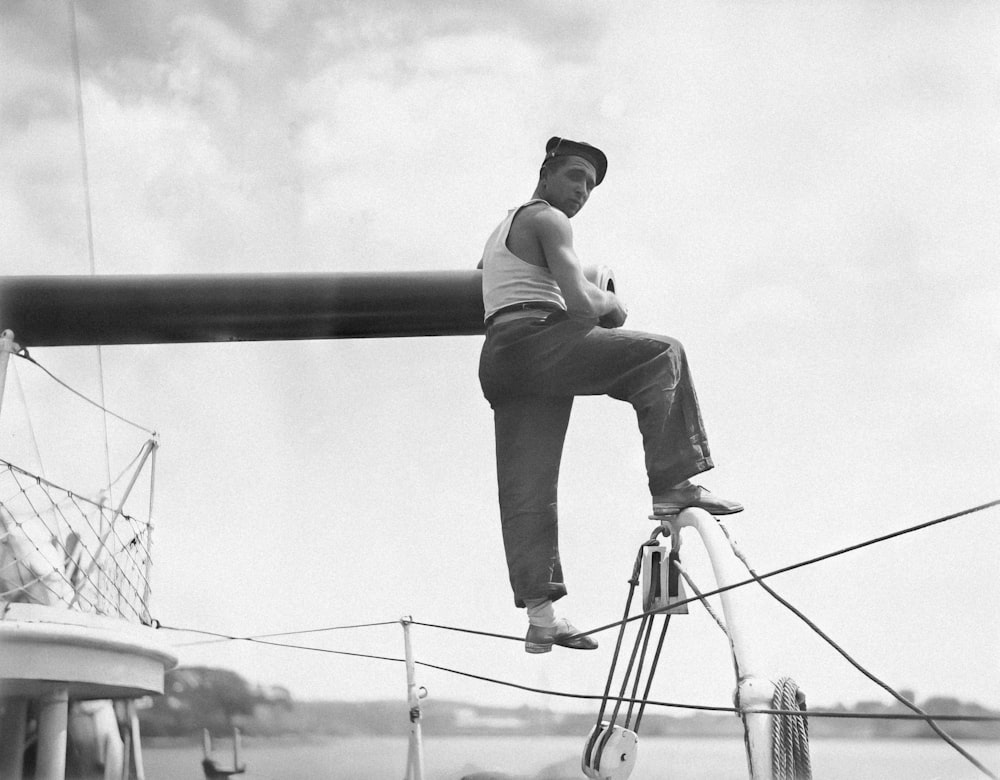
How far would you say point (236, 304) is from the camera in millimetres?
2357

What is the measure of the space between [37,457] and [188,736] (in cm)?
72

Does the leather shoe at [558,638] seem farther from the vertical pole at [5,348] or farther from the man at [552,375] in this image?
the vertical pole at [5,348]

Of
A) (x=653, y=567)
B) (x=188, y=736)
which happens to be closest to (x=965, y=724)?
(x=653, y=567)

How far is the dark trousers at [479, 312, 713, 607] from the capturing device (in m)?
1.81

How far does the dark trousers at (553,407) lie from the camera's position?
181 centimetres

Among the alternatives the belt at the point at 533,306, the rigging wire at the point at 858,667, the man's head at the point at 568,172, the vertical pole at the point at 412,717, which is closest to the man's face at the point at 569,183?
the man's head at the point at 568,172

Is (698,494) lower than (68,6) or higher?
lower

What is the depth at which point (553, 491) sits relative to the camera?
1924mm

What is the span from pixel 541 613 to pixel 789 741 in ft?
2.01

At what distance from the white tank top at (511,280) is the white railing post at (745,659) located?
0.55m

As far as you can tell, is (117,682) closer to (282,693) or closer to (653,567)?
(282,693)

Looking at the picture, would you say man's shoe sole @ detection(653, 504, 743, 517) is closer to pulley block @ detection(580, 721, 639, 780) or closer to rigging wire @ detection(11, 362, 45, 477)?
pulley block @ detection(580, 721, 639, 780)

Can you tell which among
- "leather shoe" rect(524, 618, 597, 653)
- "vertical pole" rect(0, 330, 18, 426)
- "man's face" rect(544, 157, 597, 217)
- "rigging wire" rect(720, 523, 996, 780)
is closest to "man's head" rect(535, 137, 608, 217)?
"man's face" rect(544, 157, 597, 217)

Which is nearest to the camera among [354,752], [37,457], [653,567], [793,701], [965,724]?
[793,701]
